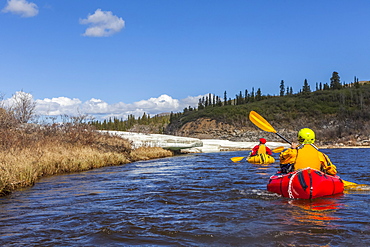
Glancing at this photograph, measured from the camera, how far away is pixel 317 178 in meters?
7.29

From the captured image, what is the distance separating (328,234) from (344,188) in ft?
14.0

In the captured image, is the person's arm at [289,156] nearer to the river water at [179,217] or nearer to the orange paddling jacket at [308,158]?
the orange paddling jacket at [308,158]

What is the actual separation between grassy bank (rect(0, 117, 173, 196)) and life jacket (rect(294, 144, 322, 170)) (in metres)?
7.32

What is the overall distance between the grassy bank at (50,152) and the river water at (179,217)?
662 mm

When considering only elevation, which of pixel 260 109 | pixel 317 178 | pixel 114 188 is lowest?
pixel 114 188

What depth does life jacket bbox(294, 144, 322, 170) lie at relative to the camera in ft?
24.6

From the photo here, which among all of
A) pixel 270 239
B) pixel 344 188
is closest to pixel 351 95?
pixel 344 188

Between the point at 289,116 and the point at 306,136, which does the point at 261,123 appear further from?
the point at 289,116

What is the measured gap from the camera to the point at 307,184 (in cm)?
717

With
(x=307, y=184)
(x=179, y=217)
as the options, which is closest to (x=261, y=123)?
(x=307, y=184)

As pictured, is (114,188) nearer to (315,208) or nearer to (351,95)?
(315,208)

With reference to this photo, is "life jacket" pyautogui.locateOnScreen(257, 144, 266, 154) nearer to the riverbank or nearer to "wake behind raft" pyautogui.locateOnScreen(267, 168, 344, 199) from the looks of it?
the riverbank

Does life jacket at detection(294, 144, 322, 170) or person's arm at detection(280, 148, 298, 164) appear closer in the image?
life jacket at detection(294, 144, 322, 170)

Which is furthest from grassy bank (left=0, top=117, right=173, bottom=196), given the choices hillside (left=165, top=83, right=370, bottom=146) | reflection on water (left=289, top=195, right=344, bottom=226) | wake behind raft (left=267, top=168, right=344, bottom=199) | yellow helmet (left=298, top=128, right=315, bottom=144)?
hillside (left=165, top=83, right=370, bottom=146)
